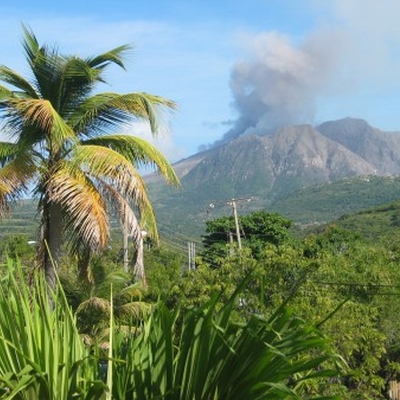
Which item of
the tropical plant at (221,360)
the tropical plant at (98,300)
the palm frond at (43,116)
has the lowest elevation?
the tropical plant at (98,300)

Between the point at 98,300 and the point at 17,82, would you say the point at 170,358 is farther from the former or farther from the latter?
the point at 98,300

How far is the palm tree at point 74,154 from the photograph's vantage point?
389 inches

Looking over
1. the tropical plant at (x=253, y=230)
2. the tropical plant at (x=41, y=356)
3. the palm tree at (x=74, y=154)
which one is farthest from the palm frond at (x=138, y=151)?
the tropical plant at (x=253, y=230)

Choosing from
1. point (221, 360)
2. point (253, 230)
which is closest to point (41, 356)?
point (221, 360)

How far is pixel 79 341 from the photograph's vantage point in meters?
3.16

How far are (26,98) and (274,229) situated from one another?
50.2 meters

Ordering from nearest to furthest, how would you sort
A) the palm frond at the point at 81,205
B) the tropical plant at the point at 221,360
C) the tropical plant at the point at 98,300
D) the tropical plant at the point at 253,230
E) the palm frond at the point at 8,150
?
1. the tropical plant at the point at 221,360
2. the palm frond at the point at 81,205
3. the palm frond at the point at 8,150
4. the tropical plant at the point at 98,300
5. the tropical plant at the point at 253,230

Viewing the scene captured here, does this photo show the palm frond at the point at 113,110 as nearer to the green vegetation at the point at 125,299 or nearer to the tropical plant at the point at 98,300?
the green vegetation at the point at 125,299

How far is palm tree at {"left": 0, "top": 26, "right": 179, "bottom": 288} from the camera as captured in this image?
32.4ft

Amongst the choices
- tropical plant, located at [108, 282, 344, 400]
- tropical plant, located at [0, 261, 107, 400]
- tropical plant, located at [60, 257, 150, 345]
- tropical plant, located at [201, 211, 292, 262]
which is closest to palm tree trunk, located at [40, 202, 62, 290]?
tropical plant, located at [0, 261, 107, 400]

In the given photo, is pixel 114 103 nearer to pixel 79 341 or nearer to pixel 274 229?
pixel 79 341

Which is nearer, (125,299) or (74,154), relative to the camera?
(74,154)

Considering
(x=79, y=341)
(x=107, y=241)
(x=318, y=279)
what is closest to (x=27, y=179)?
(x=107, y=241)

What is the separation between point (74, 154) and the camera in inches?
404
